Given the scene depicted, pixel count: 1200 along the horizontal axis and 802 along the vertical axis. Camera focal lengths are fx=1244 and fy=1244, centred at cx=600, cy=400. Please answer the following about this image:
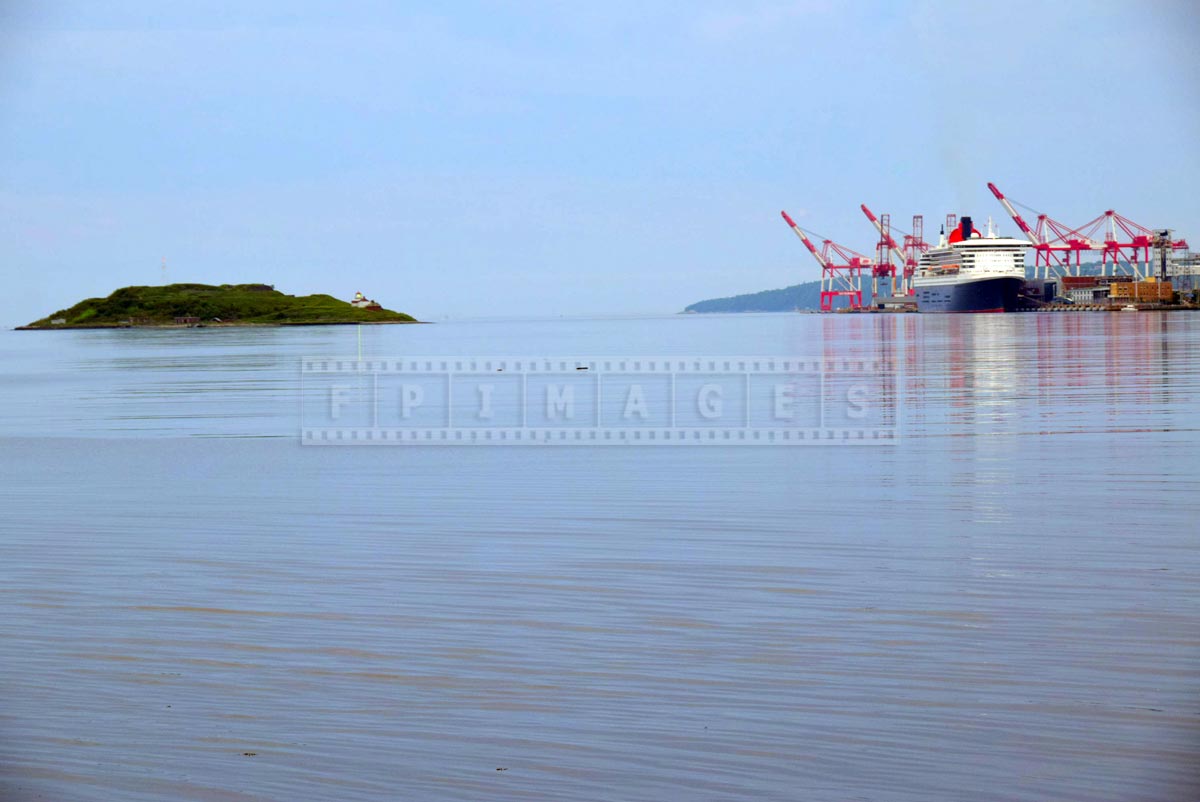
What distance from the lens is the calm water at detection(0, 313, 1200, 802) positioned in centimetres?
353

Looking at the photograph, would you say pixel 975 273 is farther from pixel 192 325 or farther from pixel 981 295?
pixel 192 325

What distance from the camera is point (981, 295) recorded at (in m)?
93.6

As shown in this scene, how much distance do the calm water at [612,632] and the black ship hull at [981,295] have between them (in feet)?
284

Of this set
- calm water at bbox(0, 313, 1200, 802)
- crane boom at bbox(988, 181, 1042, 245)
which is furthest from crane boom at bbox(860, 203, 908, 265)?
calm water at bbox(0, 313, 1200, 802)

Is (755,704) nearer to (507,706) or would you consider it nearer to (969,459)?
(507,706)

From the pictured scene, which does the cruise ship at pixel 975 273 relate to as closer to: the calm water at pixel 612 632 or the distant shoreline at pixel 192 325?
the distant shoreline at pixel 192 325

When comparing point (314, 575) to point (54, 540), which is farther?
point (54, 540)

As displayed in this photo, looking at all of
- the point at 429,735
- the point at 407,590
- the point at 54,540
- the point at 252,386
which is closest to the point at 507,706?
the point at 429,735

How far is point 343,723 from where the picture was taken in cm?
388

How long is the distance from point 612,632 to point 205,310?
440 feet

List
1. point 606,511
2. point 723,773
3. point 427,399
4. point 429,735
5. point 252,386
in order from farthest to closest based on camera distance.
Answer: point 252,386 → point 427,399 → point 606,511 → point 429,735 → point 723,773

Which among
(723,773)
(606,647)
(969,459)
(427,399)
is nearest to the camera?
(723,773)

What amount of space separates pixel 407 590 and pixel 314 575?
0.62 meters

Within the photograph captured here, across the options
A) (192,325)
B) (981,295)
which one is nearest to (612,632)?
(981,295)
